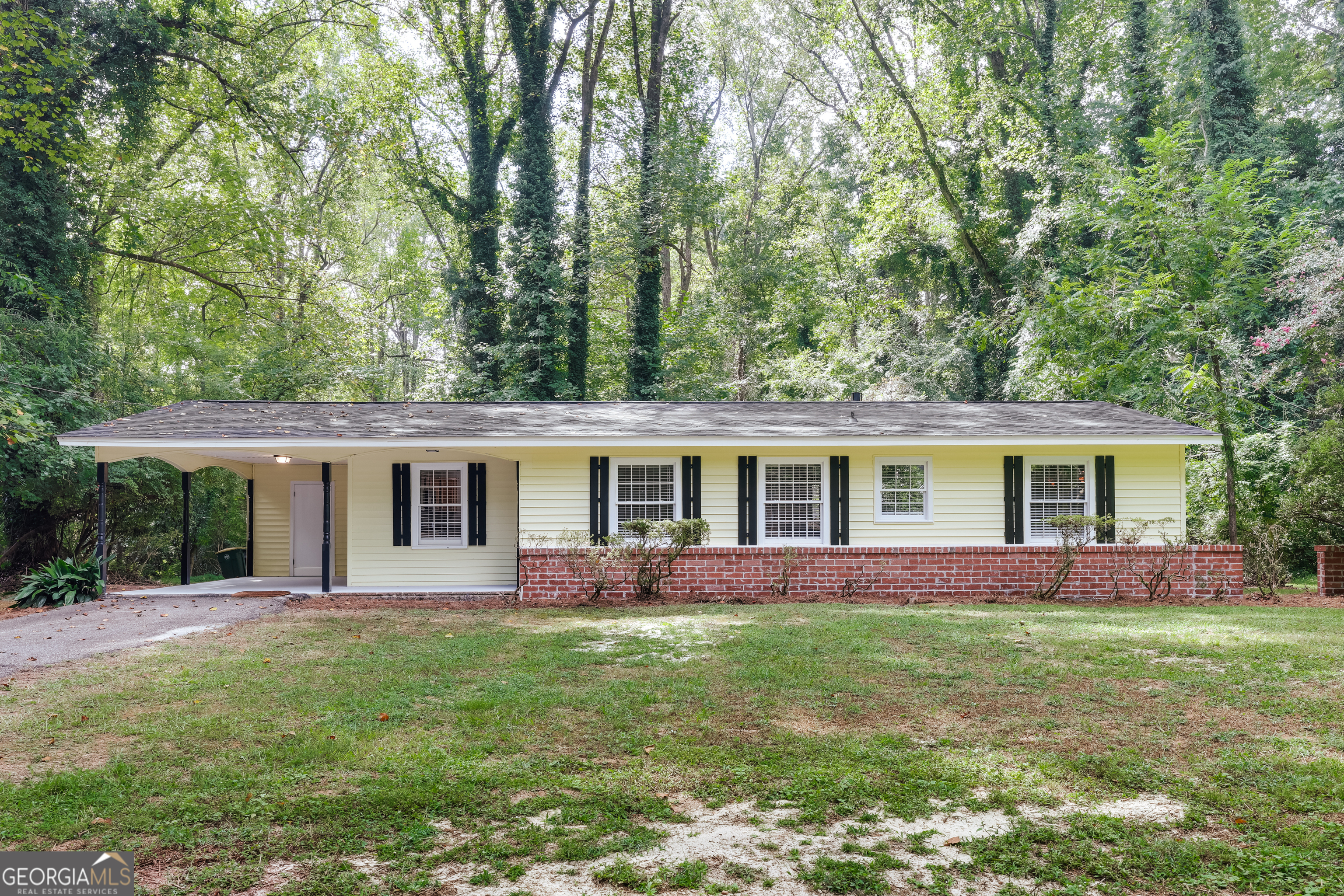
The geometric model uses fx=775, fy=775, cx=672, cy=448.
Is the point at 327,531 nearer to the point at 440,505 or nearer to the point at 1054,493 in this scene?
the point at 440,505

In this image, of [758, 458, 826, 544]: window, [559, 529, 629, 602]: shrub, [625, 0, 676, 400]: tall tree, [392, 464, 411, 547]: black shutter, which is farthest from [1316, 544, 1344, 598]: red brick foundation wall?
[625, 0, 676, 400]: tall tree

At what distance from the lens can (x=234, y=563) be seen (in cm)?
1518

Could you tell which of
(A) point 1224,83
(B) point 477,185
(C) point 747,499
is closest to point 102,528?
(C) point 747,499

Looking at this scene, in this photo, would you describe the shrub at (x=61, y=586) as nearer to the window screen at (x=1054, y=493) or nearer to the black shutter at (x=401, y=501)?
the black shutter at (x=401, y=501)

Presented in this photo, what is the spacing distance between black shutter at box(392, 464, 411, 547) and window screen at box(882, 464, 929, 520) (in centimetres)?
796

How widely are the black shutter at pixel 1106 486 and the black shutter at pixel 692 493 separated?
6626 mm

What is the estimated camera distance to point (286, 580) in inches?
573

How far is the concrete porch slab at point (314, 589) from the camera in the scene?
12.6 metres

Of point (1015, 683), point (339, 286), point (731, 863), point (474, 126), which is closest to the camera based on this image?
point (731, 863)

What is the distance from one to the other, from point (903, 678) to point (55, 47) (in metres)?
18.5

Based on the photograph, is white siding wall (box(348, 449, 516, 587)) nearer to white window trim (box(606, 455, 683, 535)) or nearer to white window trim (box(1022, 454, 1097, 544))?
white window trim (box(606, 455, 683, 535))

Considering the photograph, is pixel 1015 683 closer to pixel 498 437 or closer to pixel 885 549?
pixel 885 549

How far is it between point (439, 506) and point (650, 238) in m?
11.4

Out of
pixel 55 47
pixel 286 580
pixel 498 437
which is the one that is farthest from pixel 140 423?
pixel 55 47
